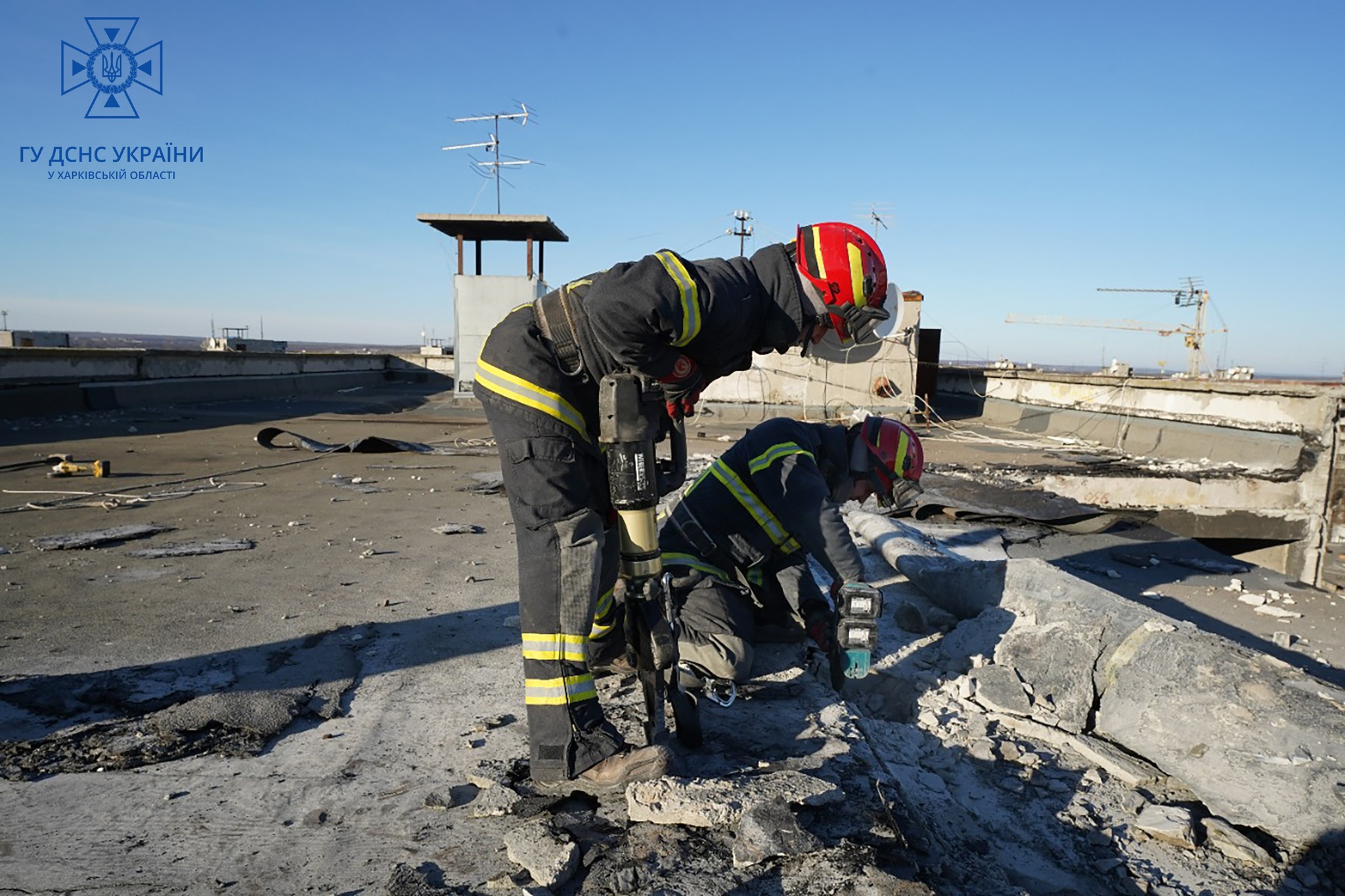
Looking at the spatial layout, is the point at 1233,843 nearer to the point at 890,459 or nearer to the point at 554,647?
the point at 890,459

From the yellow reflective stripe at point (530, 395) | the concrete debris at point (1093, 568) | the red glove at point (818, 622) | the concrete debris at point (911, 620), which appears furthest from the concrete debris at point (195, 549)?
the concrete debris at point (1093, 568)

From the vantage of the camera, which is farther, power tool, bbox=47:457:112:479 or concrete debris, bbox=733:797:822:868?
power tool, bbox=47:457:112:479

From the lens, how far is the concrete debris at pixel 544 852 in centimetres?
179

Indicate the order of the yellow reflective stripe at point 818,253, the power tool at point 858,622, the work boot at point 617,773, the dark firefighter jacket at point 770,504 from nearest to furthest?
the work boot at point 617,773, the yellow reflective stripe at point 818,253, the power tool at point 858,622, the dark firefighter jacket at point 770,504

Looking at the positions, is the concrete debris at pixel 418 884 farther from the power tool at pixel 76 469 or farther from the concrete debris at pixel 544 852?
the power tool at pixel 76 469

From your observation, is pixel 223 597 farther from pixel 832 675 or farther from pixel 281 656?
pixel 832 675

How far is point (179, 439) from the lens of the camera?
10.4 metres

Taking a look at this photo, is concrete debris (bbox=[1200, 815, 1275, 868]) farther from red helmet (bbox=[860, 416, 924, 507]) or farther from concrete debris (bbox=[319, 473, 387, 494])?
concrete debris (bbox=[319, 473, 387, 494])

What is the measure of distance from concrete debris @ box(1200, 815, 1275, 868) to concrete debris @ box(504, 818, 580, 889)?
1952mm

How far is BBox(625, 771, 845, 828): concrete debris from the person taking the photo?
1.99 m

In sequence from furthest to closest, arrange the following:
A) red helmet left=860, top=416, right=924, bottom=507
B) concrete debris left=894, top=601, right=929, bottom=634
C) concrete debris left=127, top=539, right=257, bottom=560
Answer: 1. concrete debris left=127, top=539, right=257, bottom=560
2. concrete debris left=894, top=601, right=929, bottom=634
3. red helmet left=860, top=416, right=924, bottom=507

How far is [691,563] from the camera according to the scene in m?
3.44

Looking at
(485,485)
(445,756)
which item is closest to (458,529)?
(485,485)

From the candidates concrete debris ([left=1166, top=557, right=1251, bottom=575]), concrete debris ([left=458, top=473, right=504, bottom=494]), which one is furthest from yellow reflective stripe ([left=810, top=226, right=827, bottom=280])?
concrete debris ([left=1166, top=557, right=1251, bottom=575])
